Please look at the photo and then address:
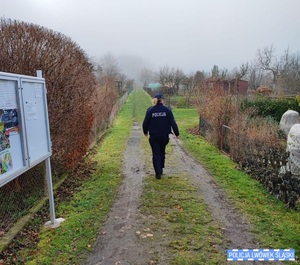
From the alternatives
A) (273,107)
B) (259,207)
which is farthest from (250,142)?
(273,107)

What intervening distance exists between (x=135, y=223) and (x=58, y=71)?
354 centimetres

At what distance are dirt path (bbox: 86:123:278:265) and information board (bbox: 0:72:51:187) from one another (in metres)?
1.49

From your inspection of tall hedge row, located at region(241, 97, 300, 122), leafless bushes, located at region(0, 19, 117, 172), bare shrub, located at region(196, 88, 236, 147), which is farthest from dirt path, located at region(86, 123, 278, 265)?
tall hedge row, located at region(241, 97, 300, 122)

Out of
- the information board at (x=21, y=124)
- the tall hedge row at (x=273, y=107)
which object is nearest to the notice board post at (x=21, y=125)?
the information board at (x=21, y=124)

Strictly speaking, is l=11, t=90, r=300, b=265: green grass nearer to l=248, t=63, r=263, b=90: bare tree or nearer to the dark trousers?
the dark trousers

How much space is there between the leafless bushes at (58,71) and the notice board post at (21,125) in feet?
4.74

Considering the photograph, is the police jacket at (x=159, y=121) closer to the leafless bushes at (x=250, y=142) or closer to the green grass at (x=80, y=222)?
the green grass at (x=80, y=222)

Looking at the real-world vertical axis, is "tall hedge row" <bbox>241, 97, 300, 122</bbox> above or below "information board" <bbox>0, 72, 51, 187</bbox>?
below

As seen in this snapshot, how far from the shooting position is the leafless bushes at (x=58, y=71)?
18.2 feet

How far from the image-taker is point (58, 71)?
20.2 feet

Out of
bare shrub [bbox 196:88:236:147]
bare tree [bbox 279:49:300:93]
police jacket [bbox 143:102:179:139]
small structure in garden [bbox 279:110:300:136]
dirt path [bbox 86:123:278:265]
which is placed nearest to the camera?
dirt path [bbox 86:123:278:265]

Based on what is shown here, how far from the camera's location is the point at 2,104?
133 inches

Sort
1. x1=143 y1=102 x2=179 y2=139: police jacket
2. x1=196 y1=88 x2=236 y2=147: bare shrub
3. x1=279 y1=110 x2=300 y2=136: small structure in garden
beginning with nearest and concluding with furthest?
x1=143 y1=102 x2=179 y2=139: police jacket, x1=196 y1=88 x2=236 y2=147: bare shrub, x1=279 y1=110 x2=300 y2=136: small structure in garden

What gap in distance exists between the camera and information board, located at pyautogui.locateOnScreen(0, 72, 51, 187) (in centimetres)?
340
